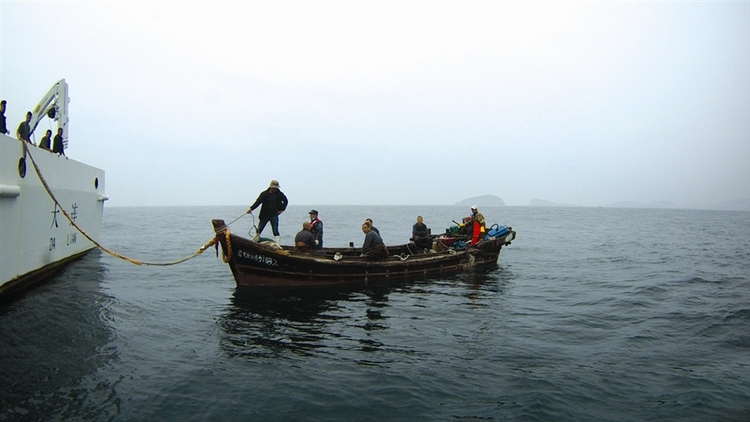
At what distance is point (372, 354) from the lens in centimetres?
815

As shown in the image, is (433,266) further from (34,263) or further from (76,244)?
(76,244)

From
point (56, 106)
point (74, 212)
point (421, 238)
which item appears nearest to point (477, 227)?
point (421, 238)

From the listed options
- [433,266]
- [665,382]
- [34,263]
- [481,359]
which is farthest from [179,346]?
[433,266]

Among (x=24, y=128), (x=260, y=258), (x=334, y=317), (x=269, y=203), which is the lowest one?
(x=334, y=317)

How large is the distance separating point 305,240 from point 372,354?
615 cm

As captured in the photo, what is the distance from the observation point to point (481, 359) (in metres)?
8.05

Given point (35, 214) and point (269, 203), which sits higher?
point (269, 203)

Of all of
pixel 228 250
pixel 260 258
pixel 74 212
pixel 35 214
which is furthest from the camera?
pixel 74 212

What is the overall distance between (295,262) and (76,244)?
10.0 m

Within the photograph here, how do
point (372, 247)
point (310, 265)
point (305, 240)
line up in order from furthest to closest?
point (372, 247), point (305, 240), point (310, 265)

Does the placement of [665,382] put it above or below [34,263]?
below

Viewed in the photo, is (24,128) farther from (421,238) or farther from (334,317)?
(421,238)

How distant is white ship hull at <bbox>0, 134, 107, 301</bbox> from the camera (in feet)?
33.1

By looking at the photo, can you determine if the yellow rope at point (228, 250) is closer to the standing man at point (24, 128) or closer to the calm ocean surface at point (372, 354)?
the calm ocean surface at point (372, 354)
